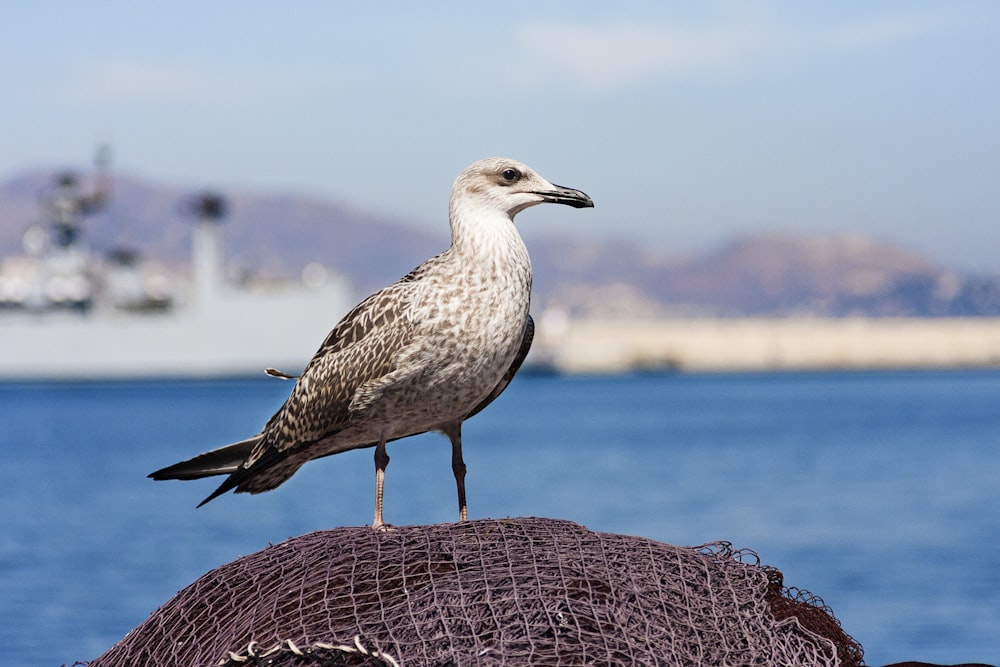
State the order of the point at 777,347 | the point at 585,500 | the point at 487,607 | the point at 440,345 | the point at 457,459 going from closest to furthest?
1. the point at 487,607
2. the point at 440,345
3. the point at 457,459
4. the point at 585,500
5. the point at 777,347

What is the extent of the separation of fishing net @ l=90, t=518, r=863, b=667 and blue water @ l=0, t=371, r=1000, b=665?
44.7ft

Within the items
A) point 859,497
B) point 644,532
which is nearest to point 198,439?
point 859,497

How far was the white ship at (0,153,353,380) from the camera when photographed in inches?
4230

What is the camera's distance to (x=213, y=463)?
20.1ft

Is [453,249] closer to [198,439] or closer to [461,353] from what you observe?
[461,353]

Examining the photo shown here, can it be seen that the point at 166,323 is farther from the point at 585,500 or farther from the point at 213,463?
the point at 213,463

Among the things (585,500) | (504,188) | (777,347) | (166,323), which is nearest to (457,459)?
(504,188)

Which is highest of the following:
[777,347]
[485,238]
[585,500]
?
[777,347]

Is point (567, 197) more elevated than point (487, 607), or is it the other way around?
point (567, 197)

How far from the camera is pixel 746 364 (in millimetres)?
170500

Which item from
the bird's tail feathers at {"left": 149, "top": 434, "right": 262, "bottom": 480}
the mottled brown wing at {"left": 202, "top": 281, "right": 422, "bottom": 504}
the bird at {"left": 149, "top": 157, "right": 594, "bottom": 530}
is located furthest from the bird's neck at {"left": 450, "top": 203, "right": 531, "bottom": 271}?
the bird's tail feathers at {"left": 149, "top": 434, "right": 262, "bottom": 480}

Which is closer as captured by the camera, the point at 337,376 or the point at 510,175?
the point at 510,175

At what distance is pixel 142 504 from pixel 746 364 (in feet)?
427

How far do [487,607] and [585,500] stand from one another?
132 ft
